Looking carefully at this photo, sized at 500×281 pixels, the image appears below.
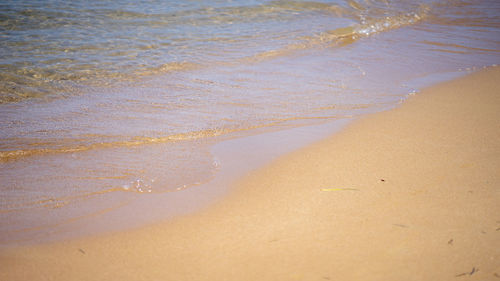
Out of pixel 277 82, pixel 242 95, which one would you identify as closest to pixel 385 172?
pixel 242 95

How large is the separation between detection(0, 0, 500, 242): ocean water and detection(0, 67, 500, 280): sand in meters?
0.36

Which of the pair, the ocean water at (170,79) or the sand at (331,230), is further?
the ocean water at (170,79)

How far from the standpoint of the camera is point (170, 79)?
4613 mm

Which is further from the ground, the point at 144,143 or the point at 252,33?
the point at 252,33

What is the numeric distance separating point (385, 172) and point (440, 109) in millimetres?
1450

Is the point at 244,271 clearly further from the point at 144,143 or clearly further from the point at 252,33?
the point at 252,33

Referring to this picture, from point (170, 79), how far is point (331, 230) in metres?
3.01

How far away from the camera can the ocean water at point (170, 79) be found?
2699 mm

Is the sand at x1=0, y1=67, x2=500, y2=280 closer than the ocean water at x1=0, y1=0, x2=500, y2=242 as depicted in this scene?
Yes

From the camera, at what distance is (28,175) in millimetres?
2699

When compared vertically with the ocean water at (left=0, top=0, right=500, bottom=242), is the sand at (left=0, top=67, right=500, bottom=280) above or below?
below

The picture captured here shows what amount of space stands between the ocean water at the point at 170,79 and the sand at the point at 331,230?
360 mm

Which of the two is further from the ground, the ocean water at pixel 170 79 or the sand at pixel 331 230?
the ocean water at pixel 170 79

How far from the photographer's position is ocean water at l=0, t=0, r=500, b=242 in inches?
106
